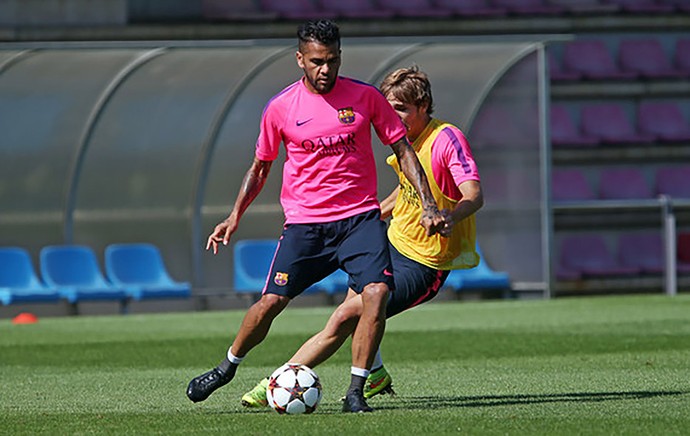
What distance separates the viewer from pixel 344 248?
8.41 metres

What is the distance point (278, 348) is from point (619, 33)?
15352 mm

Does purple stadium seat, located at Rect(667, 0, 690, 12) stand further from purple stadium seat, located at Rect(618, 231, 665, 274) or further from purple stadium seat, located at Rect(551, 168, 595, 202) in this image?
purple stadium seat, located at Rect(618, 231, 665, 274)

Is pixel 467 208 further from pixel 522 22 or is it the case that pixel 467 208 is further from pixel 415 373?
pixel 522 22

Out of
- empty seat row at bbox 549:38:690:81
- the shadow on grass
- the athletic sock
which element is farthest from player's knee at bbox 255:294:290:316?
empty seat row at bbox 549:38:690:81

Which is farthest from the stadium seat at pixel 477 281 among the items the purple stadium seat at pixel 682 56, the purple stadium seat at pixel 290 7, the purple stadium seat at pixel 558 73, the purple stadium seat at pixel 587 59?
the purple stadium seat at pixel 682 56

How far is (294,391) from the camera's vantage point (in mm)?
8258

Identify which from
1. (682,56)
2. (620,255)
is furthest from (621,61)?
(620,255)

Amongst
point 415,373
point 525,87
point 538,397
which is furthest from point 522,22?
point 538,397

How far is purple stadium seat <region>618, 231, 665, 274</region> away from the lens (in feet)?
86.1

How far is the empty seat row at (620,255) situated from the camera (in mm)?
25533

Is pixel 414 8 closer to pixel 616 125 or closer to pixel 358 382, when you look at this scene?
pixel 616 125

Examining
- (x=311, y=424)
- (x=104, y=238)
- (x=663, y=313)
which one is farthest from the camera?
(x=104, y=238)

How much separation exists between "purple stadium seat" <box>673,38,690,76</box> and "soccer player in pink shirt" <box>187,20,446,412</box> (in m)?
20.3

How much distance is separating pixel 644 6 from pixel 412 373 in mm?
18142
